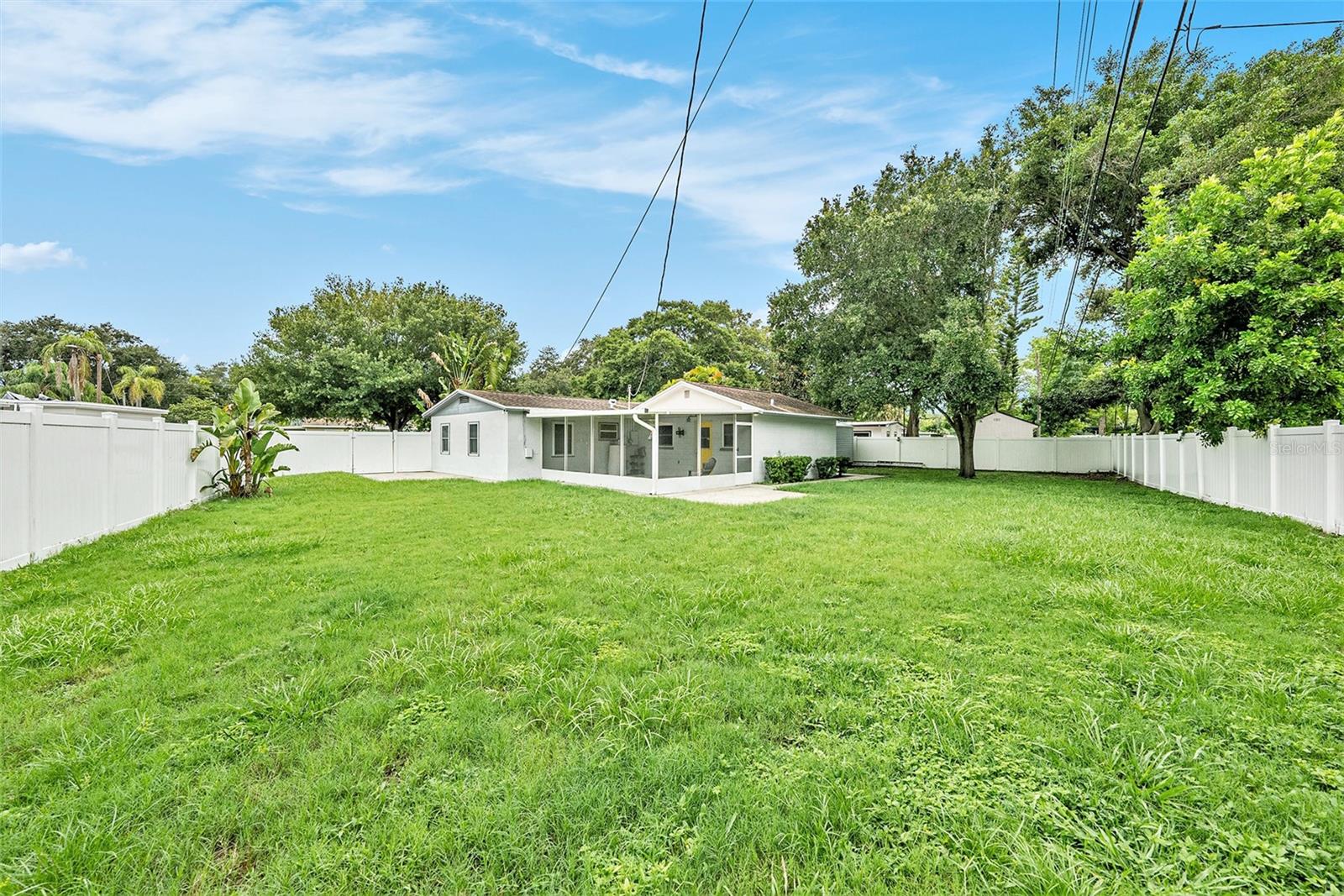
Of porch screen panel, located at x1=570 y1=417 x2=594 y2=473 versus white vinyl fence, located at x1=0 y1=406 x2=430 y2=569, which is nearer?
white vinyl fence, located at x1=0 y1=406 x2=430 y2=569

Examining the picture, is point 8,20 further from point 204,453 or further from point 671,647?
point 671,647

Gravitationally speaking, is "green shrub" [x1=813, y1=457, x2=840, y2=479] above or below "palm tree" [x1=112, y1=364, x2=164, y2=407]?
below

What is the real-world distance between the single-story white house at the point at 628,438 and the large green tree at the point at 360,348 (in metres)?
7.10

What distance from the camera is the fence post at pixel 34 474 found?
5.25 metres

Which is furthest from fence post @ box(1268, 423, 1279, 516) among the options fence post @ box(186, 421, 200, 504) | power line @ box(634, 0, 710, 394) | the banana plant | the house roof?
fence post @ box(186, 421, 200, 504)

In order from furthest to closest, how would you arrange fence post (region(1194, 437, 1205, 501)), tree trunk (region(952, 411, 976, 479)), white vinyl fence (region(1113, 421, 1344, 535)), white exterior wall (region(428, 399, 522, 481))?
tree trunk (region(952, 411, 976, 479)) < white exterior wall (region(428, 399, 522, 481)) < fence post (region(1194, 437, 1205, 501)) < white vinyl fence (region(1113, 421, 1344, 535))

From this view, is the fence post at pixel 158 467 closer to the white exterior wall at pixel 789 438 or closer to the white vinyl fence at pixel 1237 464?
the white exterior wall at pixel 789 438

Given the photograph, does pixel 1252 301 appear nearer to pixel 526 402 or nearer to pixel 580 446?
pixel 580 446

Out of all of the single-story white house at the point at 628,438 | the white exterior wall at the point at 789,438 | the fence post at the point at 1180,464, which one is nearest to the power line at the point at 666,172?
the single-story white house at the point at 628,438

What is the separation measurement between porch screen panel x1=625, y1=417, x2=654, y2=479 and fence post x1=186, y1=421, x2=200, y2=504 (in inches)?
357

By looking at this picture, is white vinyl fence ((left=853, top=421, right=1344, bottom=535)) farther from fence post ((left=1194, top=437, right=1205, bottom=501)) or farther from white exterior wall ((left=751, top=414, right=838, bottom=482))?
white exterior wall ((left=751, top=414, right=838, bottom=482))

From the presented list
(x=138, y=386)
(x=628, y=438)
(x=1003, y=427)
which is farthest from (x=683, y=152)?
(x=1003, y=427)

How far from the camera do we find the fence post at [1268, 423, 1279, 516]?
26.6 ft

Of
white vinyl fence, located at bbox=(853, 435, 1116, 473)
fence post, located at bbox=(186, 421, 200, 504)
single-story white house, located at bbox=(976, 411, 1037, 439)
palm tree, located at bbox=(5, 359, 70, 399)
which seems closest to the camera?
fence post, located at bbox=(186, 421, 200, 504)
